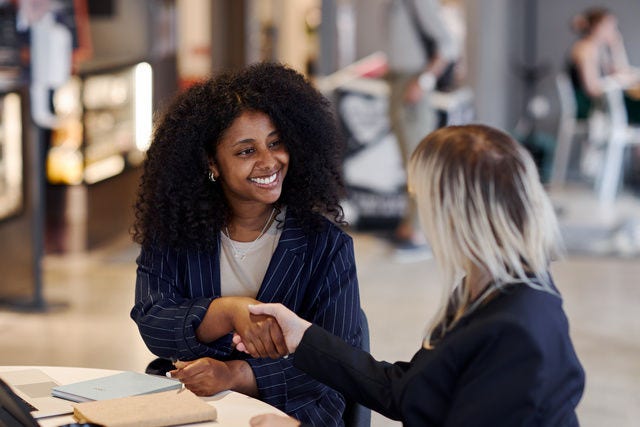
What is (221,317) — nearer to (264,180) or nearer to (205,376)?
(205,376)

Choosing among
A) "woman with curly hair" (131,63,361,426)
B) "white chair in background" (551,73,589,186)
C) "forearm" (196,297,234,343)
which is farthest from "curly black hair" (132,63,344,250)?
"white chair in background" (551,73,589,186)

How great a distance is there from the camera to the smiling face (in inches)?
102

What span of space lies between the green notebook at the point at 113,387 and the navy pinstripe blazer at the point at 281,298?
268 millimetres

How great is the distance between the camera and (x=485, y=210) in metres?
1.76

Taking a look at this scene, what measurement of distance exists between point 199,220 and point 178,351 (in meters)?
0.31

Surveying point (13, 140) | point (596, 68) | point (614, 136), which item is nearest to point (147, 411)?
point (13, 140)

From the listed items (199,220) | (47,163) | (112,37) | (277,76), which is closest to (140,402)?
(199,220)

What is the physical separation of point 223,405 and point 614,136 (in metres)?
8.39

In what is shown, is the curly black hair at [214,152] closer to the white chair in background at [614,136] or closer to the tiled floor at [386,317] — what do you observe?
the tiled floor at [386,317]

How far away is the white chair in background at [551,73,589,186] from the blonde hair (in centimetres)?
907

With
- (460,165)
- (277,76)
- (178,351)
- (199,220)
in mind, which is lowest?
(178,351)

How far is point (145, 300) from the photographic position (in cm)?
260

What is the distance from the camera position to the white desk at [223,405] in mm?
2025

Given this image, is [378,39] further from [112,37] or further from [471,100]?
[112,37]
